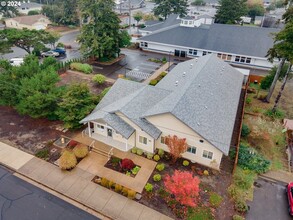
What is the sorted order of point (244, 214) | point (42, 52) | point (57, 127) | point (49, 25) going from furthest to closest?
point (49, 25)
point (42, 52)
point (57, 127)
point (244, 214)

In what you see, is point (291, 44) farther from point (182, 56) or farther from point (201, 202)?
point (182, 56)

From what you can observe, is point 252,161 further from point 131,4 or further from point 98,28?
point 131,4

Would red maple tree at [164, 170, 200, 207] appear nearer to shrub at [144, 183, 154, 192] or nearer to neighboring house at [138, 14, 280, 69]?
shrub at [144, 183, 154, 192]

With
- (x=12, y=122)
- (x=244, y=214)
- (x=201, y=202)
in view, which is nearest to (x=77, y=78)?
(x=12, y=122)

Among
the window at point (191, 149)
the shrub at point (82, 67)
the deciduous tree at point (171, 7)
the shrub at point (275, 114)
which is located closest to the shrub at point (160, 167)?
the window at point (191, 149)

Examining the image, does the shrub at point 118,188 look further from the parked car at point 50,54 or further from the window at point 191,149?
the parked car at point 50,54

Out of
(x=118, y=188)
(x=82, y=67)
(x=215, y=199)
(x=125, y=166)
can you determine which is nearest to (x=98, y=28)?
(x=82, y=67)

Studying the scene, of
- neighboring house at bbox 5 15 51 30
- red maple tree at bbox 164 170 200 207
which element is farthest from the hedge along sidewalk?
neighboring house at bbox 5 15 51 30

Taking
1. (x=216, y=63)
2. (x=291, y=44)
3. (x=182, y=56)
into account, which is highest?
(x=291, y=44)
